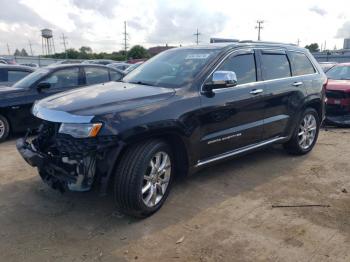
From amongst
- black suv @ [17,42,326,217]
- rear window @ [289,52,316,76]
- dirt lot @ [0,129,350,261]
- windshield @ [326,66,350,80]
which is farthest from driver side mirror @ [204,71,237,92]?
windshield @ [326,66,350,80]

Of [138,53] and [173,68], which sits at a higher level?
[138,53]

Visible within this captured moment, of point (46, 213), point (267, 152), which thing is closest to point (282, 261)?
point (46, 213)

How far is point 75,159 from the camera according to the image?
11.0 ft

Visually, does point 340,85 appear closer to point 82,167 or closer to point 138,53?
point 82,167

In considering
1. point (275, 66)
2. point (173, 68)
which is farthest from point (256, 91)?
point (173, 68)

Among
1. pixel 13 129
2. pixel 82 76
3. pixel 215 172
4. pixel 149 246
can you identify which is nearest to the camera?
pixel 149 246

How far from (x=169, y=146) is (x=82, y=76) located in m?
4.63

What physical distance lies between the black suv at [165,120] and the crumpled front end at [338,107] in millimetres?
2940

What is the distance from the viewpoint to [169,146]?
3.85 m

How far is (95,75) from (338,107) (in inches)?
210

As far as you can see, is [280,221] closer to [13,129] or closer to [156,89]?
[156,89]

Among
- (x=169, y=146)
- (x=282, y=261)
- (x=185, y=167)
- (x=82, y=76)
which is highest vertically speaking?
(x=82, y=76)

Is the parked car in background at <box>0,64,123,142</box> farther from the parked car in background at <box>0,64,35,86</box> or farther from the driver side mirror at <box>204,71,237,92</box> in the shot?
the driver side mirror at <box>204,71,237,92</box>

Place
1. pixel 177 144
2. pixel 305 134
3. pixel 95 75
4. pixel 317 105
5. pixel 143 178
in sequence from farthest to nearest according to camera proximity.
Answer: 1. pixel 95 75
2. pixel 317 105
3. pixel 305 134
4. pixel 177 144
5. pixel 143 178
